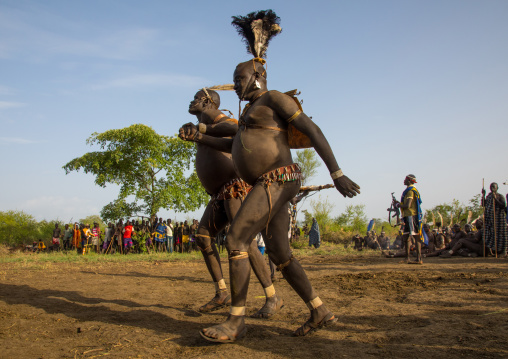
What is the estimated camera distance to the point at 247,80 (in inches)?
143

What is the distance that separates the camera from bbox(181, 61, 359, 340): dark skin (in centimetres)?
312

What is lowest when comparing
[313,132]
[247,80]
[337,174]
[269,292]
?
[269,292]

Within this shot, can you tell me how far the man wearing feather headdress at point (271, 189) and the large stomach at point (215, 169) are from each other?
965 millimetres

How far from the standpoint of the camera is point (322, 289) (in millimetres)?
5539

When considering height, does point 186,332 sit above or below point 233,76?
below

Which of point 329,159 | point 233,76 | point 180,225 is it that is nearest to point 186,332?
point 329,159

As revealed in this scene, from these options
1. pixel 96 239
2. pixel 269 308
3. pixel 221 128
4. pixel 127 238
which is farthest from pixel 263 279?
pixel 96 239

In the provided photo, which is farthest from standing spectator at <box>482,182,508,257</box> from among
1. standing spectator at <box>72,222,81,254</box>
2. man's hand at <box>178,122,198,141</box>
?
standing spectator at <box>72,222,81,254</box>

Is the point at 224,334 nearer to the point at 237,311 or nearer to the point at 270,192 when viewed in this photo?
the point at 237,311

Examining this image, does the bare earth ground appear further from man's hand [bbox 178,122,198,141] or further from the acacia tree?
the acacia tree

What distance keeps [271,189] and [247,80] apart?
108 cm

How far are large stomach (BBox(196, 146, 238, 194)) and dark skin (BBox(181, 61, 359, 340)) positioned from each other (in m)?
0.96

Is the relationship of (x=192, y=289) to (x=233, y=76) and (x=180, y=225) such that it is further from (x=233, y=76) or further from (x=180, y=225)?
(x=180, y=225)

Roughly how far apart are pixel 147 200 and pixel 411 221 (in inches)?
744
